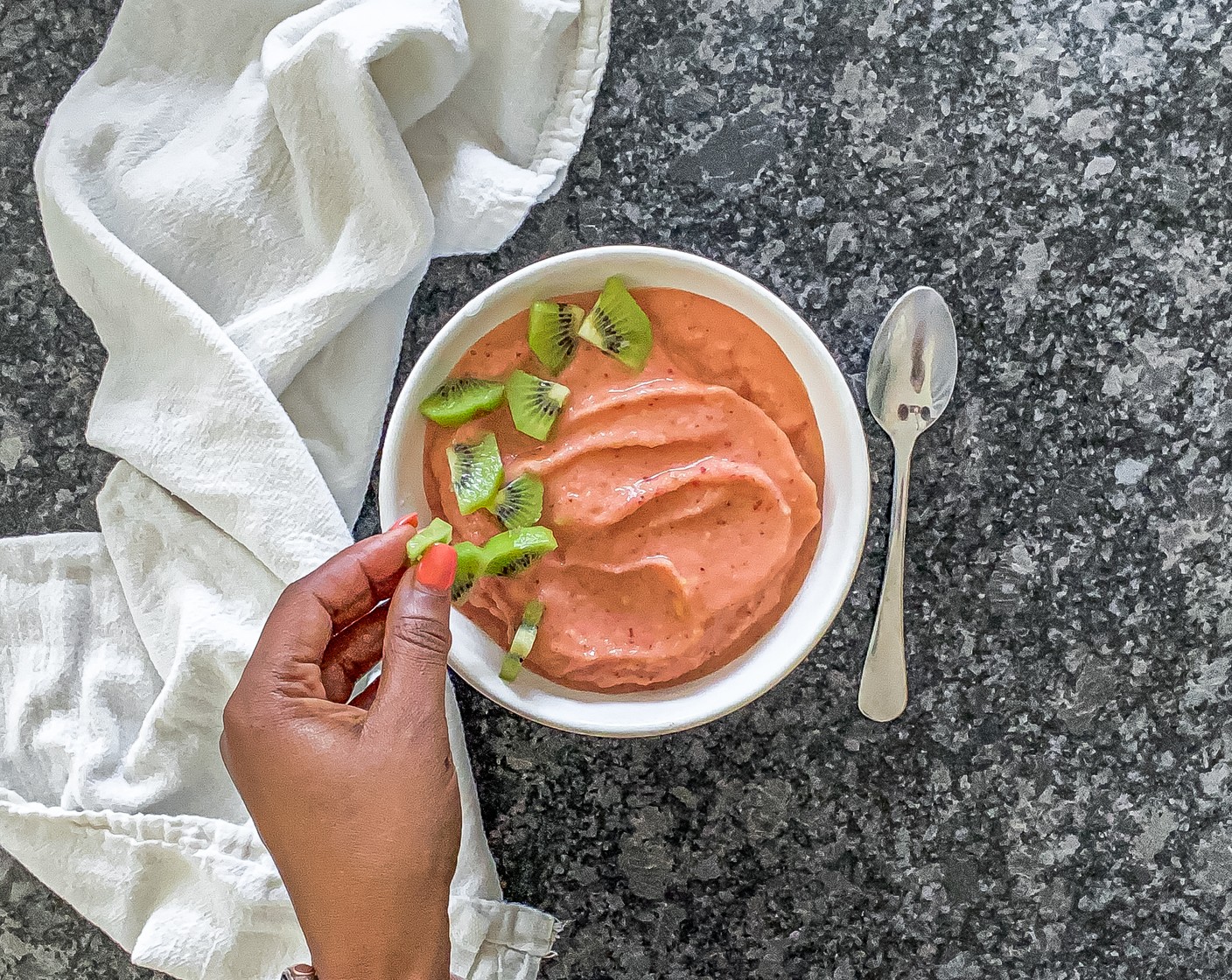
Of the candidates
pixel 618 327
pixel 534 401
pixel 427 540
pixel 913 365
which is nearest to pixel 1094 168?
pixel 913 365

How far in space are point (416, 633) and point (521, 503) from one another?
26 centimetres

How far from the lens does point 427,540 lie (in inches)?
50.6

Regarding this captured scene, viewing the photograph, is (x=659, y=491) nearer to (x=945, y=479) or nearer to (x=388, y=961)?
(x=945, y=479)

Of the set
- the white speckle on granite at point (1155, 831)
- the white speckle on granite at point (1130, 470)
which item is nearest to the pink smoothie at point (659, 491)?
the white speckle on granite at point (1130, 470)

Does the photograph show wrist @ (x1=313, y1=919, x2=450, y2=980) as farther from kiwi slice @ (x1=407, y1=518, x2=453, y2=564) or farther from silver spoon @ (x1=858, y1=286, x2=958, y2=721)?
silver spoon @ (x1=858, y1=286, x2=958, y2=721)

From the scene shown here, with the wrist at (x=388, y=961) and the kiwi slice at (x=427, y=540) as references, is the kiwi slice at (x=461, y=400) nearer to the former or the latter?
the kiwi slice at (x=427, y=540)

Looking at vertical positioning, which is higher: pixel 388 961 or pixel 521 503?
pixel 521 503

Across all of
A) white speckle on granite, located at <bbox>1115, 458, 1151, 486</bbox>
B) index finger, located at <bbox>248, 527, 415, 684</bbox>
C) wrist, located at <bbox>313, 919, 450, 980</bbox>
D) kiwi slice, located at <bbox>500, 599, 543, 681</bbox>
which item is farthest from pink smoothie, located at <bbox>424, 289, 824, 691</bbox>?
white speckle on granite, located at <bbox>1115, 458, 1151, 486</bbox>

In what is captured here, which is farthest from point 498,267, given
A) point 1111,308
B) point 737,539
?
point 1111,308

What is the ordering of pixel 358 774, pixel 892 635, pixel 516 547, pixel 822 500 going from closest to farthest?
1. pixel 358 774
2. pixel 516 547
3. pixel 822 500
4. pixel 892 635

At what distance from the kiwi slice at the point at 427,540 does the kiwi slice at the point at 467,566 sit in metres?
0.04

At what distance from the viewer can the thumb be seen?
46.9 inches

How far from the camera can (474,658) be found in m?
1.43

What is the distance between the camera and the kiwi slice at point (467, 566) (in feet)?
4.44
